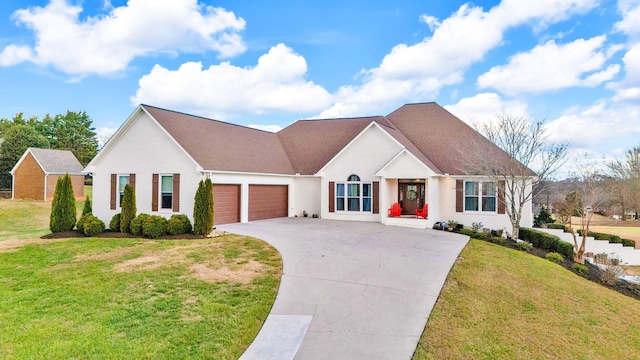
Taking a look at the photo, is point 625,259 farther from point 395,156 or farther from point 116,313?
point 116,313

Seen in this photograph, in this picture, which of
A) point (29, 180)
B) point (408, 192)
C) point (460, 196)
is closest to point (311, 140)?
point (408, 192)

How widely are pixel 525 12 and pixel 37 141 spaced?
54.8 metres

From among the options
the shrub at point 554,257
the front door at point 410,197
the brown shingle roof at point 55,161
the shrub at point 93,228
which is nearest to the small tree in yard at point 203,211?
the shrub at point 93,228

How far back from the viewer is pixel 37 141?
46.7 meters

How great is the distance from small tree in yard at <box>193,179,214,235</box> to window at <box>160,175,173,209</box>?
98.7 inches

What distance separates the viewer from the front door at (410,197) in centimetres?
2141

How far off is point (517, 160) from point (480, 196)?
2.63 metres

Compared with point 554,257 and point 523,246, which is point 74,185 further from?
point 554,257

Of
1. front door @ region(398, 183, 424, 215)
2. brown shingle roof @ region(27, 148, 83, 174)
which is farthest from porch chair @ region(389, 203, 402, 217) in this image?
brown shingle roof @ region(27, 148, 83, 174)

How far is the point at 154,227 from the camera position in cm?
1573

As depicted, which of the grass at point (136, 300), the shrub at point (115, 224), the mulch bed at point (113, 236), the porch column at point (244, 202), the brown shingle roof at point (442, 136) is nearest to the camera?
the grass at point (136, 300)

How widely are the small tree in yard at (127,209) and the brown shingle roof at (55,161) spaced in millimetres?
26126

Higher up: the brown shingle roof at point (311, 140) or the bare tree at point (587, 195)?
the brown shingle roof at point (311, 140)

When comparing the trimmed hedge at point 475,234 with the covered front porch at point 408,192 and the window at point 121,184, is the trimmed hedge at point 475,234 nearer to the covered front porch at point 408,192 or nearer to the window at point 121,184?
the covered front porch at point 408,192
